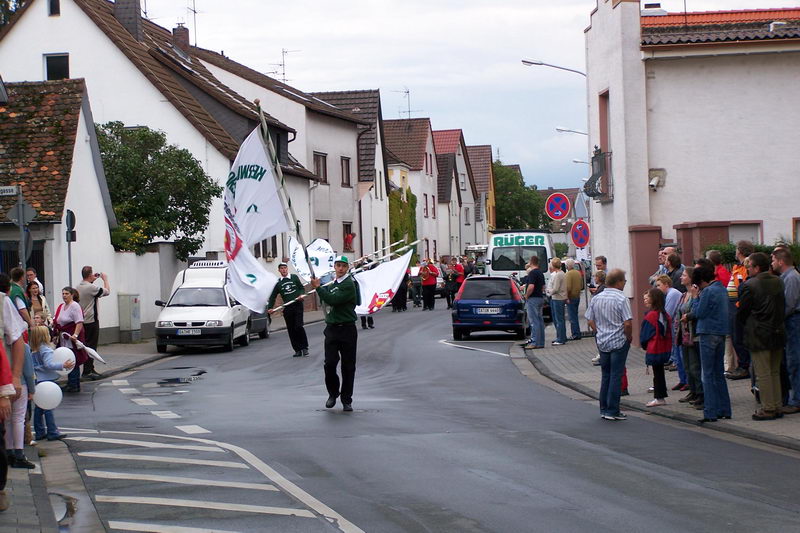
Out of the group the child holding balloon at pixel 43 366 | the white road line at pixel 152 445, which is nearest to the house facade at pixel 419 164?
the child holding balloon at pixel 43 366

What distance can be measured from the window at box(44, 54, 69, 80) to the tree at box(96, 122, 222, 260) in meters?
6.92

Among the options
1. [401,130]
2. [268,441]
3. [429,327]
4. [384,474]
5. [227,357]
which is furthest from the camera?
[401,130]

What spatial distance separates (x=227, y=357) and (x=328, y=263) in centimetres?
771

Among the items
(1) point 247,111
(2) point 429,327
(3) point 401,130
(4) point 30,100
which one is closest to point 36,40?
(1) point 247,111

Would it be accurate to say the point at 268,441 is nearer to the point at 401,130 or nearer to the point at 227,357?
the point at 227,357

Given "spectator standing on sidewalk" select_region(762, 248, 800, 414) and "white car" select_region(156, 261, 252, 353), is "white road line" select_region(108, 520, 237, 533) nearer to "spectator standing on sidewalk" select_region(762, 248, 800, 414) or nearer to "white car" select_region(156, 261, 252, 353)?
"spectator standing on sidewalk" select_region(762, 248, 800, 414)

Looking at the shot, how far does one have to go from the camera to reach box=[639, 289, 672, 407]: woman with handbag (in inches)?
579

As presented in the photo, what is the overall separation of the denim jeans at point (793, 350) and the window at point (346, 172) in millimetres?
41741

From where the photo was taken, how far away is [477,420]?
1349 centimetres

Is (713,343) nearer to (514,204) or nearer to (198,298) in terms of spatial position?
(198,298)

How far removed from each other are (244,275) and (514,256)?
23.0 m

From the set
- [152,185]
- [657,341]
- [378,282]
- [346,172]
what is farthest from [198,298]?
[346,172]

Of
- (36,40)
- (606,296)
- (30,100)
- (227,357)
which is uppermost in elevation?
(36,40)

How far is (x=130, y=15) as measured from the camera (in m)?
42.4
